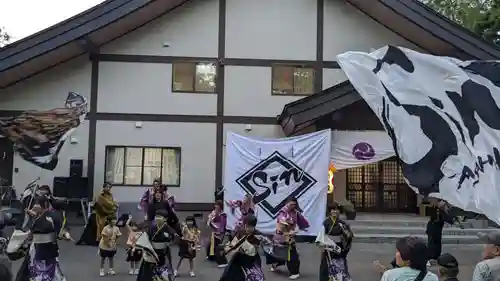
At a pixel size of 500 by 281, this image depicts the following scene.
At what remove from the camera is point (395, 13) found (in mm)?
16531

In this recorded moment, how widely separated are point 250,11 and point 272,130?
148 inches

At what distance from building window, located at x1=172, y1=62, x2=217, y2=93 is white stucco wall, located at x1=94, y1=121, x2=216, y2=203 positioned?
1114 mm

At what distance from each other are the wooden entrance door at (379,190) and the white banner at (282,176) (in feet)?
16.8

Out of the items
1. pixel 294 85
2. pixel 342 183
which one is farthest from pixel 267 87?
pixel 342 183

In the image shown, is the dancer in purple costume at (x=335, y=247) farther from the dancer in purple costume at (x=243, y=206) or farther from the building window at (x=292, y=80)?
the building window at (x=292, y=80)

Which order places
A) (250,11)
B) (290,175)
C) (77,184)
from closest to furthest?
(290,175) → (77,184) → (250,11)

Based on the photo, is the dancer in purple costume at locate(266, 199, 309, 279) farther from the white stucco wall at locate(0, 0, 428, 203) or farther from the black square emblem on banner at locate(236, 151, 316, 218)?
the white stucco wall at locate(0, 0, 428, 203)

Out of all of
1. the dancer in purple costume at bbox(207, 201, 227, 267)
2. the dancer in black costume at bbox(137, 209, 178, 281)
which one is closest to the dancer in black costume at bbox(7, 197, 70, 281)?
the dancer in black costume at bbox(137, 209, 178, 281)

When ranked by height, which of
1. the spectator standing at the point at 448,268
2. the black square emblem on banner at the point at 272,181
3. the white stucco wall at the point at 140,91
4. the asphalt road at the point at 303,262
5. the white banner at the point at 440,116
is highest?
the white stucco wall at the point at 140,91

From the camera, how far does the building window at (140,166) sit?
56.0ft

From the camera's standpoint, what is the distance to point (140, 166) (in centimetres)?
1711

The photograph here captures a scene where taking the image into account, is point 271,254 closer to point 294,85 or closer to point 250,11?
point 294,85

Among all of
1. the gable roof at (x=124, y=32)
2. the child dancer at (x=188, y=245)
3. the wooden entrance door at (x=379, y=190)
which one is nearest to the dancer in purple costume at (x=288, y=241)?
the child dancer at (x=188, y=245)

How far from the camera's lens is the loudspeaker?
53.9 ft
